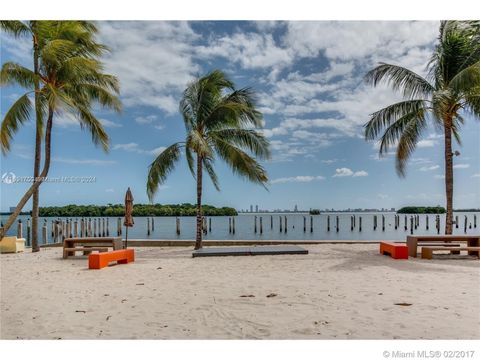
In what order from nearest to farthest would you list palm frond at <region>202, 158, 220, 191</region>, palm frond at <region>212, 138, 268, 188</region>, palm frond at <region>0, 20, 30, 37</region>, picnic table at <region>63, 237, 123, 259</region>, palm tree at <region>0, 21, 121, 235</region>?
palm tree at <region>0, 21, 121, 235</region>
palm frond at <region>0, 20, 30, 37</region>
picnic table at <region>63, 237, 123, 259</region>
palm frond at <region>212, 138, 268, 188</region>
palm frond at <region>202, 158, 220, 191</region>

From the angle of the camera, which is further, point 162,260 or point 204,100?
point 204,100

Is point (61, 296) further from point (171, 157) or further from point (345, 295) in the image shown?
point (171, 157)

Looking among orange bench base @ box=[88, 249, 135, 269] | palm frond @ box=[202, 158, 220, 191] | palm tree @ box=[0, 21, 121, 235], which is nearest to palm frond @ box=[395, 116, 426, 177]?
palm frond @ box=[202, 158, 220, 191]

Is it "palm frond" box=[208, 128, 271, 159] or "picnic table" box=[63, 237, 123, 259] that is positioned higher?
"palm frond" box=[208, 128, 271, 159]

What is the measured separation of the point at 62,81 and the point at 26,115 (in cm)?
171

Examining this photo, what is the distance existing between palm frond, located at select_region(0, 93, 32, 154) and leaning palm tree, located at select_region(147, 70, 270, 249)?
3.83m

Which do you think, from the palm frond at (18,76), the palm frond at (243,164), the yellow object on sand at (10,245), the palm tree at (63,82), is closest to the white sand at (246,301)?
the palm tree at (63,82)

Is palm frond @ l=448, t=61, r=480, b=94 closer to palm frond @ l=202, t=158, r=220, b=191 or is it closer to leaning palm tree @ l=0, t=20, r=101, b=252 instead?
palm frond @ l=202, t=158, r=220, b=191

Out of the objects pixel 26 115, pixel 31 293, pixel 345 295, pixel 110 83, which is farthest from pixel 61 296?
pixel 110 83

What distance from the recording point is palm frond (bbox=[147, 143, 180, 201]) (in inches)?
448
